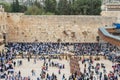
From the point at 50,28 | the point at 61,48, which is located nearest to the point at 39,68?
the point at 61,48

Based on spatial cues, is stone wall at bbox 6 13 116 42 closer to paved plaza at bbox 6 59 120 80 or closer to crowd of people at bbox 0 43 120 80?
crowd of people at bbox 0 43 120 80

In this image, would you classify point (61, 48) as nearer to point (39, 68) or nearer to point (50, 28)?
point (50, 28)

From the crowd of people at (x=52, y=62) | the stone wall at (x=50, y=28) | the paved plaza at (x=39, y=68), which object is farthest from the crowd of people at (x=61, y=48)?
the paved plaza at (x=39, y=68)

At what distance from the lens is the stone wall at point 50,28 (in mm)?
53688

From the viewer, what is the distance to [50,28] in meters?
54.0

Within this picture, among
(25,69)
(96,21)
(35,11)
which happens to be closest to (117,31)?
(96,21)

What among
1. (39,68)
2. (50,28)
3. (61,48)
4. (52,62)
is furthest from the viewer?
(50,28)

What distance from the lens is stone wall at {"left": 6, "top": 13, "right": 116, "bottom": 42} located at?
5369cm

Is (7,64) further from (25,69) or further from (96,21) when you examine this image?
(96,21)

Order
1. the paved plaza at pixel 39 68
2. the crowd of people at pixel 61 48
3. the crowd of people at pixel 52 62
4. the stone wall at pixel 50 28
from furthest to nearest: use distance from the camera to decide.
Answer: the stone wall at pixel 50 28 < the crowd of people at pixel 61 48 < the paved plaza at pixel 39 68 < the crowd of people at pixel 52 62

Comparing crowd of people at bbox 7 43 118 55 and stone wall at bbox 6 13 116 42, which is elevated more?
stone wall at bbox 6 13 116 42

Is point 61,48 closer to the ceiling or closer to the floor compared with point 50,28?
closer to the floor

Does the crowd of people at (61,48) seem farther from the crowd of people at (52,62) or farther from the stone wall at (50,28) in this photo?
the stone wall at (50,28)

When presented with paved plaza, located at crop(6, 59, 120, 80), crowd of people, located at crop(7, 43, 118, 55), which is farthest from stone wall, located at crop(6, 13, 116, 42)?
paved plaza, located at crop(6, 59, 120, 80)
